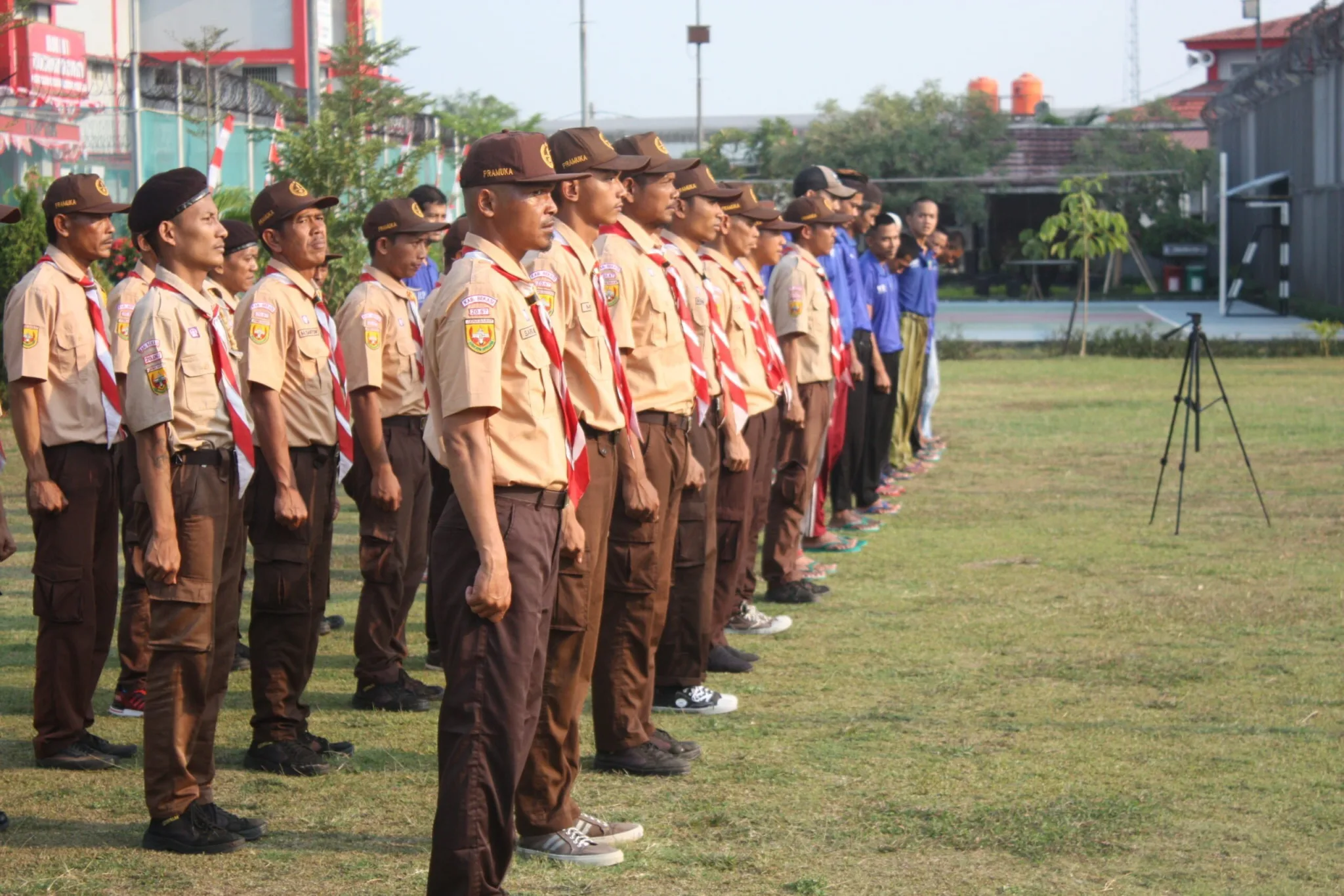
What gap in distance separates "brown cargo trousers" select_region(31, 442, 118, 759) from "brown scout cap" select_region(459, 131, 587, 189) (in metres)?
2.39

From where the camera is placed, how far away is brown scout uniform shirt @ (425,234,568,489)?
4129 mm

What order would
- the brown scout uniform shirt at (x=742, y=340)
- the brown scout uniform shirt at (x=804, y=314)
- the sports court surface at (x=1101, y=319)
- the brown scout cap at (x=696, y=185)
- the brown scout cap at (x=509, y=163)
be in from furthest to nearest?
the sports court surface at (x=1101, y=319) < the brown scout uniform shirt at (x=804, y=314) < the brown scout uniform shirt at (x=742, y=340) < the brown scout cap at (x=696, y=185) < the brown scout cap at (x=509, y=163)

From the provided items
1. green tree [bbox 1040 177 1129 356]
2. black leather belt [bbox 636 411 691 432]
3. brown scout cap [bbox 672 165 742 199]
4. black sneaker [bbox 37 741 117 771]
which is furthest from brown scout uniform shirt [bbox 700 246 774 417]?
green tree [bbox 1040 177 1129 356]

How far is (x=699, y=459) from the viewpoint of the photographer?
647cm

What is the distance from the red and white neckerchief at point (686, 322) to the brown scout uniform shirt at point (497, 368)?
166cm

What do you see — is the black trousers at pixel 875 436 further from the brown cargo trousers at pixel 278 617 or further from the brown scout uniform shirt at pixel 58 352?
the brown scout uniform shirt at pixel 58 352

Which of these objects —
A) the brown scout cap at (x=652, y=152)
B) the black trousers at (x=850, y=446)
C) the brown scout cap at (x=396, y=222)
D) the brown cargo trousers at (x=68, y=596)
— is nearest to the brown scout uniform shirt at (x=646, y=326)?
the brown scout cap at (x=652, y=152)

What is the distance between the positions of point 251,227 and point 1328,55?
93.2 ft

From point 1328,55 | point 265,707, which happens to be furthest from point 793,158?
point 265,707

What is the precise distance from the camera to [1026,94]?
58.3m

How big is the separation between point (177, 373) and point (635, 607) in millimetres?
1752

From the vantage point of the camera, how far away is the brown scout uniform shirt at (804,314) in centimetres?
904

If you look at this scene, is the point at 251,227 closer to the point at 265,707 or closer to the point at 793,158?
the point at 265,707

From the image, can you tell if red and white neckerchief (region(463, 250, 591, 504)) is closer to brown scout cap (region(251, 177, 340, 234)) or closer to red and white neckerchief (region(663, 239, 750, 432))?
brown scout cap (region(251, 177, 340, 234))
